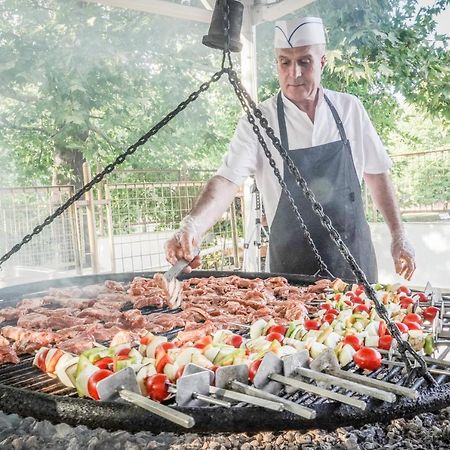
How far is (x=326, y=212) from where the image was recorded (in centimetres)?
425

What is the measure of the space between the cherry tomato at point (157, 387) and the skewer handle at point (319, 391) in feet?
1.22

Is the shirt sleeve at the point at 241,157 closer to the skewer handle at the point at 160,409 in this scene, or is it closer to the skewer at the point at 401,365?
the skewer at the point at 401,365

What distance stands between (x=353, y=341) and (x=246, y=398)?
72cm

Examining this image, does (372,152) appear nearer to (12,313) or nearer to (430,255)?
(12,313)

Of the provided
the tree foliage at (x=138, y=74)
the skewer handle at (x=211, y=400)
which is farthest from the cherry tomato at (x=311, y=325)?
the tree foliage at (x=138, y=74)

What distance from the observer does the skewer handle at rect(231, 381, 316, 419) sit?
4.81ft

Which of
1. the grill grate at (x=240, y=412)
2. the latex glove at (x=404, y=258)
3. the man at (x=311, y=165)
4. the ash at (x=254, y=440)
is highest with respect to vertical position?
the man at (x=311, y=165)

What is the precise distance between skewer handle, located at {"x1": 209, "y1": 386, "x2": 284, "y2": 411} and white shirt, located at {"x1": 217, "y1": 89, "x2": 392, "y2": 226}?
2.85m

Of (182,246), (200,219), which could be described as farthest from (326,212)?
(182,246)

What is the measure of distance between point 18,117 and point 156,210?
4.93 meters

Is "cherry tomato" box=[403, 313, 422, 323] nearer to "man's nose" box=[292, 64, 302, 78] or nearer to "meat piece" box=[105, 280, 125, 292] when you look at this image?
"meat piece" box=[105, 280, 125, 292]

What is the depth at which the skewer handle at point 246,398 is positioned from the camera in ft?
4.96

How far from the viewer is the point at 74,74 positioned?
11797mm

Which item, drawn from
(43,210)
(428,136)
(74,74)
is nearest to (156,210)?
(43,210)
